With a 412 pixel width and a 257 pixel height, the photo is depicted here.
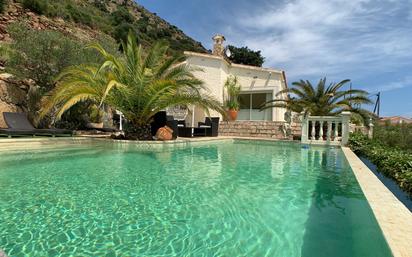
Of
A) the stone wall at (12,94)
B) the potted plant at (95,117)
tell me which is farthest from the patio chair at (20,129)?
the potted plant at (95,117)

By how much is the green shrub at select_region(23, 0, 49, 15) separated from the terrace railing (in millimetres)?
29441

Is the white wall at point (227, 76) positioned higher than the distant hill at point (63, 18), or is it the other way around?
the distant hill at point (63, 18)

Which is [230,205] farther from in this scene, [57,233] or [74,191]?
[74,191]

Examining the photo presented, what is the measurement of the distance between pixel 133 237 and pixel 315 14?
585 inches

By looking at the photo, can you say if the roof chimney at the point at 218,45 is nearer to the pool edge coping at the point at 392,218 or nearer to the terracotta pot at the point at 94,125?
the terracotta pot at the point at 94,125

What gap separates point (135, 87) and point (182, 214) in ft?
27.3

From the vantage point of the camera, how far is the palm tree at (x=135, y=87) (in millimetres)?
10375

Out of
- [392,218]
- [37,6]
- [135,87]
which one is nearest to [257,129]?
[135,87]

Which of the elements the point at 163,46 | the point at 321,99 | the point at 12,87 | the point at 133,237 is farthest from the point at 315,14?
the point at 12,87

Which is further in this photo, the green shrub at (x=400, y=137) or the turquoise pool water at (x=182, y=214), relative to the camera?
the green shrub at (x=400, y=137)

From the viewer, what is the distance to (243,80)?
2117cm

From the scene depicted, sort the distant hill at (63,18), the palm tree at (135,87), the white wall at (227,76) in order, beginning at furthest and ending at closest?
the distant hill at (63,18), the white wall at (227,76), the palm tree at (135,87)

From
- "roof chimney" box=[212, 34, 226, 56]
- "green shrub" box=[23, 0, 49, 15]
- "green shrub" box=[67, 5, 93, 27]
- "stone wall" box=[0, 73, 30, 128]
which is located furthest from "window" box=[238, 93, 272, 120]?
"green shrub" box=[67, 5, 93, 27]

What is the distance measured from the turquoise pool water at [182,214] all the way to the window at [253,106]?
15393 millimetres
